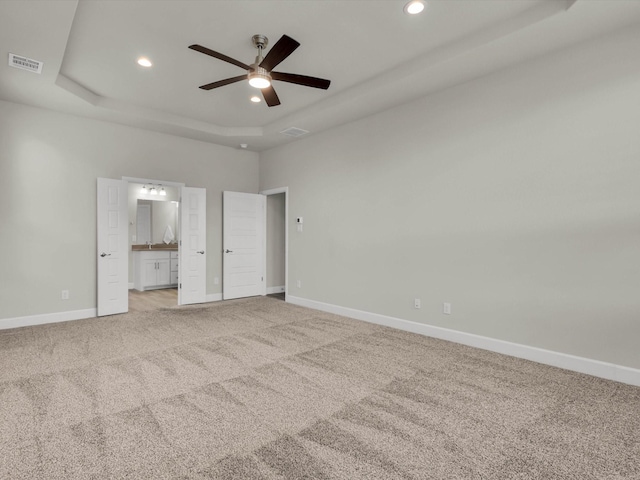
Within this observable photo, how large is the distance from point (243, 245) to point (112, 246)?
86.1 inches

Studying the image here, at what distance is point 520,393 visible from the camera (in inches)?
101

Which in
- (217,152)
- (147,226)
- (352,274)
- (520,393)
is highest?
(217,152)

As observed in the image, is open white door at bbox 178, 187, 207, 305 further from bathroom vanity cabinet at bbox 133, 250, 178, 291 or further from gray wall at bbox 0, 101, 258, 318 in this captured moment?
bathroom vanity cabinet at bbox 133, 250, 178, 291

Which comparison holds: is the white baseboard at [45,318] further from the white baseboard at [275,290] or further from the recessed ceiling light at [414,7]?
the recessed ceiling light at [414,7]

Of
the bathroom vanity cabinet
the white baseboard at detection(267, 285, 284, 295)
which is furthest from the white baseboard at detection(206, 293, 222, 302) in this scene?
the bathroom vanity cabinet

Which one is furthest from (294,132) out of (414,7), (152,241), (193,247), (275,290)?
(152,241)

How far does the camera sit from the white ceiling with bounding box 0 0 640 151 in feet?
8.91

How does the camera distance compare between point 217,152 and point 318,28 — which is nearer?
point 318,28

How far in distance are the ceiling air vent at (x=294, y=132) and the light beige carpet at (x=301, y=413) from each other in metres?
3.28

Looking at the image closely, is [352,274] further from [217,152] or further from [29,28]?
[29,28]

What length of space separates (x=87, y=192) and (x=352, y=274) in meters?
4.08

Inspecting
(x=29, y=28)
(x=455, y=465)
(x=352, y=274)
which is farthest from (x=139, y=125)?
(x=455, y=465)

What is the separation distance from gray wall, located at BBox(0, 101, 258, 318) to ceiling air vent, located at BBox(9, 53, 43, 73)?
1348mm

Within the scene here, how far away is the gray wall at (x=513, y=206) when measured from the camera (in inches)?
111
